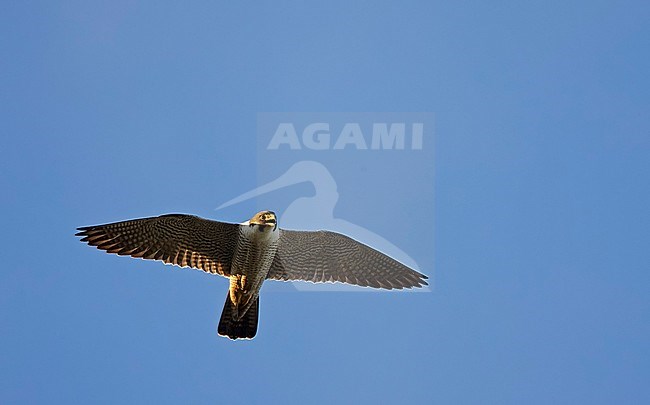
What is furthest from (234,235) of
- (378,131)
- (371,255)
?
(378,131)

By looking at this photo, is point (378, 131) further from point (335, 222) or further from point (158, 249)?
point (158, 249)

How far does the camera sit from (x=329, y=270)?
18.6m

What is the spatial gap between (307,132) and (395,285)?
8.85 ft

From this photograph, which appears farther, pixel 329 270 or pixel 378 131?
pixel 378 131

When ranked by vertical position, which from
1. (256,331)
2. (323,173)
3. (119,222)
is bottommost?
(256,331)

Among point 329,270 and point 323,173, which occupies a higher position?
point 323,173

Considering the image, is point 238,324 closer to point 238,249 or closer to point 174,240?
point 238,249

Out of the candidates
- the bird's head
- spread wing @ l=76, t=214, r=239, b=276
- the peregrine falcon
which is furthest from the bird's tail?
the bird's head

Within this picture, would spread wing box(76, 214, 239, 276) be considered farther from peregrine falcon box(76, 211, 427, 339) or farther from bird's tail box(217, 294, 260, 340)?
bird's tail box(217, 294, 260, 340)

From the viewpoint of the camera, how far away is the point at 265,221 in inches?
695

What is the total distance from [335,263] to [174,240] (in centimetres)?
227

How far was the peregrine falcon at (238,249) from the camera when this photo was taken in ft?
58.2

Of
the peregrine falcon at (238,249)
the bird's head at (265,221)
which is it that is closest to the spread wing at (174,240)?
the peregrine falcon at (238,249)

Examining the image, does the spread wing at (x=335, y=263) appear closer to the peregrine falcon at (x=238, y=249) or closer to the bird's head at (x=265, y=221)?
the peregrine falcon at (x=238, y=249)
